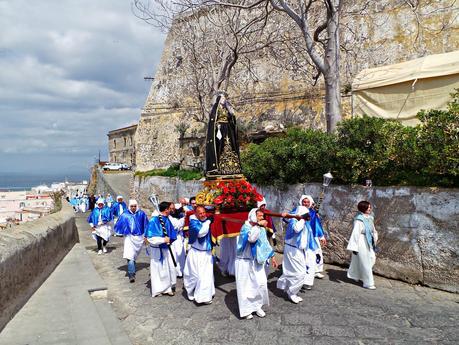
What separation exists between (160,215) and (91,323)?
264 centimetres

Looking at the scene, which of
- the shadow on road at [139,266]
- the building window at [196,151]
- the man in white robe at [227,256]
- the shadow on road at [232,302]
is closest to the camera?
the shadow on road at [232,302]

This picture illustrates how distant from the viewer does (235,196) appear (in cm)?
695

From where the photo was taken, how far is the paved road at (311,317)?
4.73m

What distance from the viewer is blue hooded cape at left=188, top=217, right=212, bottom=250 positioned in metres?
6.18

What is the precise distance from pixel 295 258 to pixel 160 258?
102 inches

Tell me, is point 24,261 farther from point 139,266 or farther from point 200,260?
point 139,266

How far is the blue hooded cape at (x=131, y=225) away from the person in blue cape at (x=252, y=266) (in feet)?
11.4

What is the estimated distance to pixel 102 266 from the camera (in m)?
9.46

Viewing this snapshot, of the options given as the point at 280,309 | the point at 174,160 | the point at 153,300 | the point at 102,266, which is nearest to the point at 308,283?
the point at 280,309

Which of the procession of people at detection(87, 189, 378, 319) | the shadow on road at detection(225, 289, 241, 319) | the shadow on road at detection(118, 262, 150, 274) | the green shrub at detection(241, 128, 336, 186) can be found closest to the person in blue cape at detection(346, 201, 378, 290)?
the procession of people at detection(87, 189, 378, 319)

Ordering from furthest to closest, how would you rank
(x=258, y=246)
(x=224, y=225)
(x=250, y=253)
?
(x=224, y=225)
(x=250, y=253)
(x=258, y=246)

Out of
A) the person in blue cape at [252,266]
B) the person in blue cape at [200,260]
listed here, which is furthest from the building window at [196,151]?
the person in blue cape at [252,266]

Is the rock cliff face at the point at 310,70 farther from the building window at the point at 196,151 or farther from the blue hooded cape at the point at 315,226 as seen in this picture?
the blue hooded cape at the point at 315,226

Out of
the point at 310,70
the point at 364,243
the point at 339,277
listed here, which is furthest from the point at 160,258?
the point at 310,70
